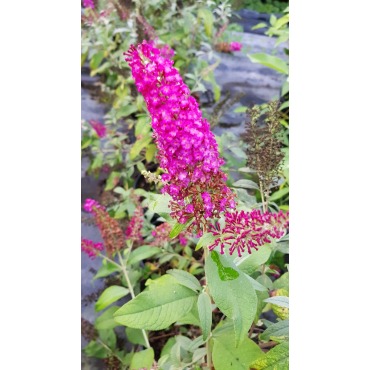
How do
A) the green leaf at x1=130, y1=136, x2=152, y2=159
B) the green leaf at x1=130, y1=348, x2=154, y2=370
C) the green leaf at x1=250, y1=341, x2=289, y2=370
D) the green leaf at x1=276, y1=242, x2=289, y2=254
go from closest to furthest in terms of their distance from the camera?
the green leaf at x1=250, y1=341, x2=289, y2=370
the green leaf at x1=276, y1=242, x2=289, y2=254
the green leaf at x1=130, y1=348, x2=154, y2=370
the green leaf at x1=130, y1=136, x2=152, y2=159

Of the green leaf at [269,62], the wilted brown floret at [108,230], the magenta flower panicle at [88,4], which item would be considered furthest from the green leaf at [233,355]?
the magenta flower panicle at [88,4]

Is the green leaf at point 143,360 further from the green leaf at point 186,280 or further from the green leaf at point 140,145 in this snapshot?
the green leaf at point 140,145

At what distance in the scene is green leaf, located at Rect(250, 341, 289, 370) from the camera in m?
0.56

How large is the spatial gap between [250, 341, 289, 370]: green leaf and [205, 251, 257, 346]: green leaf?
0.38 feet

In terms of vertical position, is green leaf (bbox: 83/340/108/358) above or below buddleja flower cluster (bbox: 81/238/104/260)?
below

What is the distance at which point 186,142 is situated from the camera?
449 millimetres

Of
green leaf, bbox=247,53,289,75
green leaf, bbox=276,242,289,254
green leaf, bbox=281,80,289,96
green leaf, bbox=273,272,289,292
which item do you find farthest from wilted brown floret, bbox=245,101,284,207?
green leaf, bbox=281,80,289,96

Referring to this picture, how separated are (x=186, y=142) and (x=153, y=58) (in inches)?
5.5

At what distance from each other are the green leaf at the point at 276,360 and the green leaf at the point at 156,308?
0.16 meters

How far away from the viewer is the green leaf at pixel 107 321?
101 cm

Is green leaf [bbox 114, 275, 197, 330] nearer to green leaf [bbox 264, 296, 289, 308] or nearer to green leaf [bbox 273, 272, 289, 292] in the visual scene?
green leaf [bbox 264, 296, 289, 308]

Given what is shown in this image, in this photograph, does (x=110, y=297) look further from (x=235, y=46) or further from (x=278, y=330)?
(x=235, y=46)

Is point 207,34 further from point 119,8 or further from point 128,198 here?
point 128,198
